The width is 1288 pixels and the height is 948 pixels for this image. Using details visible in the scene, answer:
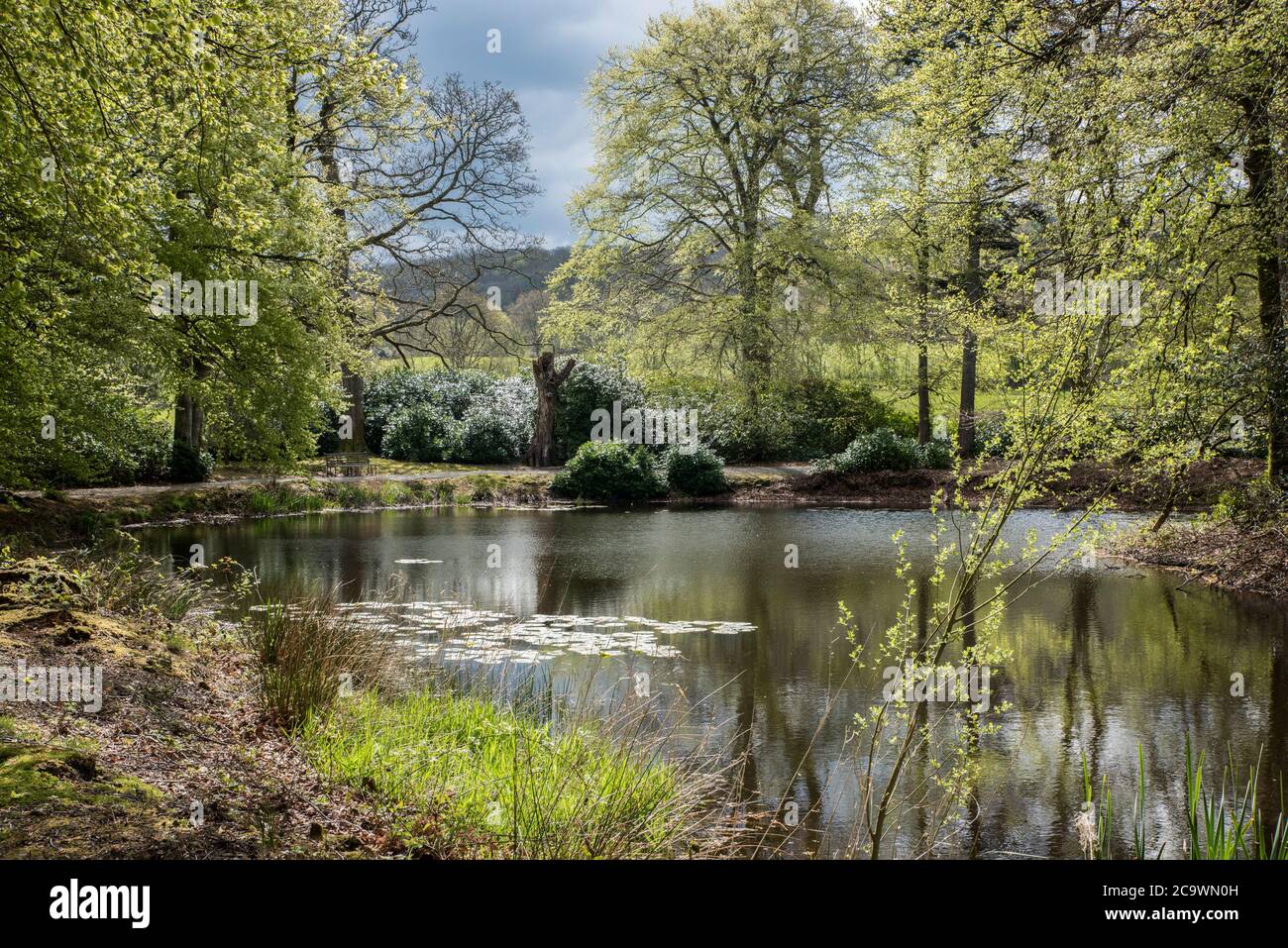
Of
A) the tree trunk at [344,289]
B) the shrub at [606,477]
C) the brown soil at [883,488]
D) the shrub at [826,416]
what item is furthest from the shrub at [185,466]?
the shrub at [826,416]

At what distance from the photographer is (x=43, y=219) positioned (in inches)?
380

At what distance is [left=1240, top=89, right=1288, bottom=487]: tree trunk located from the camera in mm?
10281

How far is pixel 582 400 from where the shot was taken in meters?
29.0

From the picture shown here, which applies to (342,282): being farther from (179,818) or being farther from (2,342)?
(179,818)

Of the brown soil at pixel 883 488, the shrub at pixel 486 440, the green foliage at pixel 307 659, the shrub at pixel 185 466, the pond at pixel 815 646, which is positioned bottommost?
the pond at pixel 815 646

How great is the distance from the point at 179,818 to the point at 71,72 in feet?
17.9

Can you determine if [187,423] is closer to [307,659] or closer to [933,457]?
[307,659]

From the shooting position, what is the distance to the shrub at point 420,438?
28359mm

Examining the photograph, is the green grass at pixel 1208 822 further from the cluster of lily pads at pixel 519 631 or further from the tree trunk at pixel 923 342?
the tree trunk at pixel 923 342

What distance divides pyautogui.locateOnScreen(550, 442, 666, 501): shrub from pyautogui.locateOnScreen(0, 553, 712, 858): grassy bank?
55.8 ft

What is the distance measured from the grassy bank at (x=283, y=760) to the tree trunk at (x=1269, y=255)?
374 inches

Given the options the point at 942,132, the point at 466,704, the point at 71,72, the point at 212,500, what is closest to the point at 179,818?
the point at 466,704

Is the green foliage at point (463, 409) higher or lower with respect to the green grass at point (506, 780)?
higher

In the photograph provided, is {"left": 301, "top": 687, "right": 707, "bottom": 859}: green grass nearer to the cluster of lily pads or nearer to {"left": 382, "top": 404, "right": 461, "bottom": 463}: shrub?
the cluster of lily pads
